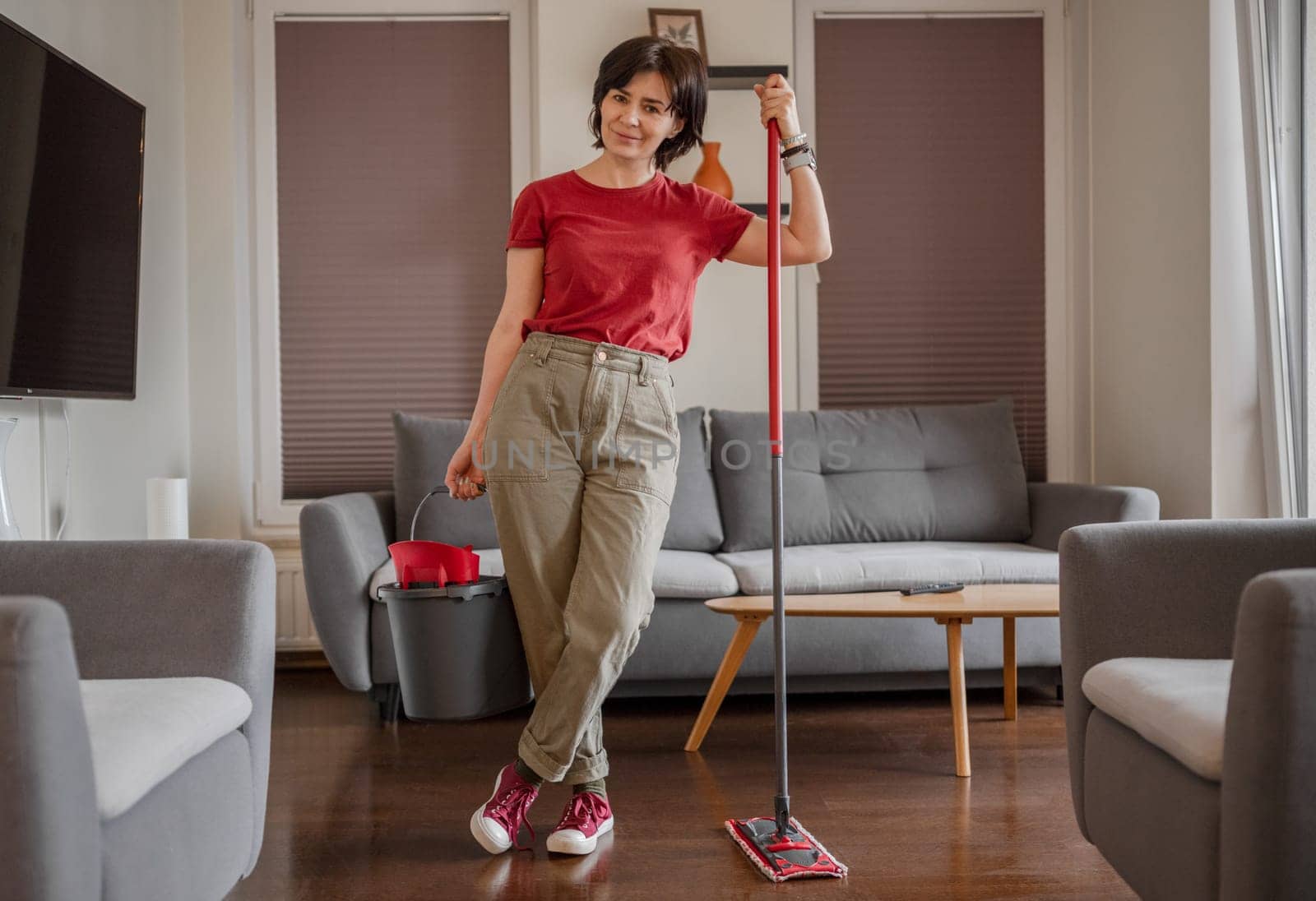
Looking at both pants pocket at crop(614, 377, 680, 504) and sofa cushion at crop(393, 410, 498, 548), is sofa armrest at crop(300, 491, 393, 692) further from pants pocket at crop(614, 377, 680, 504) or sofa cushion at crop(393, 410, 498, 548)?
pants pocket at crop(614, 377, 680, 504)

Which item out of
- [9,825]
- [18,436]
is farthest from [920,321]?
[9,825]

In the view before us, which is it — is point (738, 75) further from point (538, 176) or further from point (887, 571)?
point (887, 571)

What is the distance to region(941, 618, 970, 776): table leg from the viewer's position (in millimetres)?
2469

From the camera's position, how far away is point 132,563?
66.4 inches

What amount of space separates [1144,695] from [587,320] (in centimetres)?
109

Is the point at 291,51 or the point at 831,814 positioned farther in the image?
the point at 291,51

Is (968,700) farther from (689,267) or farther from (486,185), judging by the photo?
(486,185)

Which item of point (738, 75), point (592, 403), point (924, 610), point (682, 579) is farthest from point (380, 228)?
point (924, 610)

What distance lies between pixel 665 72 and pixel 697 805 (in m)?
1.48

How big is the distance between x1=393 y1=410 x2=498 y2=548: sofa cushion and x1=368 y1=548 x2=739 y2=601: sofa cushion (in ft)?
1.05

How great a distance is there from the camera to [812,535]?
3533mm

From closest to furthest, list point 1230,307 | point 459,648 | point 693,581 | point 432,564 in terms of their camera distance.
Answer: point 459,648
point 432,564
point 693,581
point 1230,307

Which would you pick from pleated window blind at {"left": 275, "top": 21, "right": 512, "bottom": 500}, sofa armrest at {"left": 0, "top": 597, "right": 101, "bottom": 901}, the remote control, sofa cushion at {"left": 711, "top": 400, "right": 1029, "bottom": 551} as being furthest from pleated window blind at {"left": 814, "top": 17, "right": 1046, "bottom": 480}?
sofa armrest at {"left": 0, "top": 597, "right": 101, "bottom": 901}

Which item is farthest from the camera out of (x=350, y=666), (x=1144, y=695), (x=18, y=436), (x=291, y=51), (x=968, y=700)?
(x=291, y=51)
